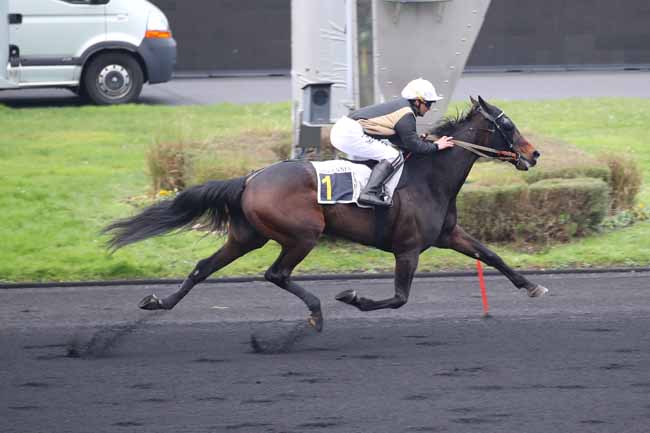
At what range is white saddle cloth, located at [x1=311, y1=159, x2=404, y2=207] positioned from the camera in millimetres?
8688

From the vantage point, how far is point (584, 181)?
39.5ft

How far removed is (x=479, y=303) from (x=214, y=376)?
3030 mm

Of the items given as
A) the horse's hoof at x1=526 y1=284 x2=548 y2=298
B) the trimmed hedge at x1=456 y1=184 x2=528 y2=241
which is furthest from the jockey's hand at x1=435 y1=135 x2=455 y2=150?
the trimmed hedge at x1=456 y1=184 x2=528 y2=241

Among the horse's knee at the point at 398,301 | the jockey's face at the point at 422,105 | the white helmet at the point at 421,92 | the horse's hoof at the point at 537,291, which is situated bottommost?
the horse's hoof at the point at 537,291

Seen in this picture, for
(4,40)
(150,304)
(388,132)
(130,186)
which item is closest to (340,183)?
(388,132)

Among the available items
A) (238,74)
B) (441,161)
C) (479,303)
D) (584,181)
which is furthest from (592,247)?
(238,74)

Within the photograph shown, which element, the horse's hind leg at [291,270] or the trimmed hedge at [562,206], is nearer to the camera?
the horse's hind leg at [291,270]

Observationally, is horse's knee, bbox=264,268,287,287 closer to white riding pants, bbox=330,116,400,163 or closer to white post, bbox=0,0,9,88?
white riding pants, bbox=330,116,400,163

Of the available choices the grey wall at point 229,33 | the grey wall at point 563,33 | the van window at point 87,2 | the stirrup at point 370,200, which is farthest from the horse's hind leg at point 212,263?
the grey wall at point 563,33

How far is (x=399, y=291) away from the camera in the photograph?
28.8 ft

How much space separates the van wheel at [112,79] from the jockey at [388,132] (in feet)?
37.8

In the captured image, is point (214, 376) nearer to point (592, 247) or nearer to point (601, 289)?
point (601, 289)

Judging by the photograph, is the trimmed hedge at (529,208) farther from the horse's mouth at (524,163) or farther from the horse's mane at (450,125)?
the horse's mouth at (524,163)

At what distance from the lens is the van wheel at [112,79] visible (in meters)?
19.7
